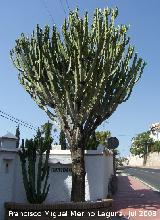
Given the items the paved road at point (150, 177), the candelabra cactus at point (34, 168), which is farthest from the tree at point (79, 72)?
the paved road at point (150, 177)

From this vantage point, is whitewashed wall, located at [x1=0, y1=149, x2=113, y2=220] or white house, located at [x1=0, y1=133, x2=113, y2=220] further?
whitewashed wall, located at [x1=0, y1=149, x2=113, y2=220]

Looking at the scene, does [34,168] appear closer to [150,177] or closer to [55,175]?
[55,175]

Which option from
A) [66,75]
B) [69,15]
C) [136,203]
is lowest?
[136,203]

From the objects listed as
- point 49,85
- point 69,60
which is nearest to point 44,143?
point 49,85

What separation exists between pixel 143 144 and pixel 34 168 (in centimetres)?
8884

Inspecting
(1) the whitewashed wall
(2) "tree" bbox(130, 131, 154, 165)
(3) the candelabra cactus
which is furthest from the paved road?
(2) "tree" bbox(130, 131, 154, 165)

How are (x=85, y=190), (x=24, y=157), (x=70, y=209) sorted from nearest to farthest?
(x=70, y=209) < (x=24, y=157) < (x=85, y=190)

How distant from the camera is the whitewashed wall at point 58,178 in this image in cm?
1340

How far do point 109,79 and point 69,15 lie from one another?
3.02m

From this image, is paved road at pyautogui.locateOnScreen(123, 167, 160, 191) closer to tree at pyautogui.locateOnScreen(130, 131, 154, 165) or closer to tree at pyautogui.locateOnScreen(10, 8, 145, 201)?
tree at pyautogui.locateOnScreen(10, 8, 145, 201)

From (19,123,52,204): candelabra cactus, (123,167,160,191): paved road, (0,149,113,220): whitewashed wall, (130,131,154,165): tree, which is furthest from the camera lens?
(130,131,154,165): tree

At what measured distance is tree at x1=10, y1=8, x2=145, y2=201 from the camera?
14.0 metres

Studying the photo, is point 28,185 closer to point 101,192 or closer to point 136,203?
point 101,192

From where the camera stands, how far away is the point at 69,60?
14.4 metres
